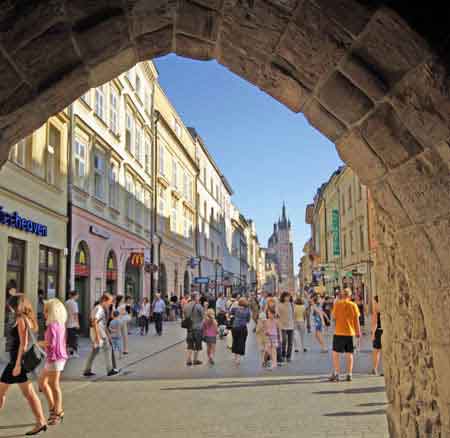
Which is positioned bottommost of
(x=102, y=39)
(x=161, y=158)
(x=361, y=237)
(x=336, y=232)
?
(x=102, y=39)

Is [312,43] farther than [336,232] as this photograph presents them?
No

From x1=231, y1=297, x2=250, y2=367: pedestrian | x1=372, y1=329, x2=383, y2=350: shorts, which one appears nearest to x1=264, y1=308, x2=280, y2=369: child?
x1=231, y1=297, x2=250, y2=367: pedestrian

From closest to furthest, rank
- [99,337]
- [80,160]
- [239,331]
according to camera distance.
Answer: [99,337], [239,331], [80,160]

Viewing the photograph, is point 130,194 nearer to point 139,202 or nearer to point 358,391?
point 139,202

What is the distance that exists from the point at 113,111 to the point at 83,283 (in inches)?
314

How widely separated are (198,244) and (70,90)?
149 feet

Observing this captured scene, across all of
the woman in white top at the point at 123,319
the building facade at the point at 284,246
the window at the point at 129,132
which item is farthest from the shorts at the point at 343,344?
the building facade at the point at 284,246

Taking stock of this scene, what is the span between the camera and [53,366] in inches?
293

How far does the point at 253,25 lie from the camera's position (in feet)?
11.3

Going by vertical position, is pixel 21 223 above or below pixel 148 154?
below

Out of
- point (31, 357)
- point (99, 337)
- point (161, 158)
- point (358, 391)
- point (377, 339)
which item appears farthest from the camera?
point (161, 158)

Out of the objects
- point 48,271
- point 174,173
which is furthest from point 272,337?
point 174,173

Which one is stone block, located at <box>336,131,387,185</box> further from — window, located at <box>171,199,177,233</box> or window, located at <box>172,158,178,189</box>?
window, located at <box>172,158,178,189</box>

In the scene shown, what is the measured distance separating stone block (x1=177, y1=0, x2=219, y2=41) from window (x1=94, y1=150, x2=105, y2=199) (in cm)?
1952
